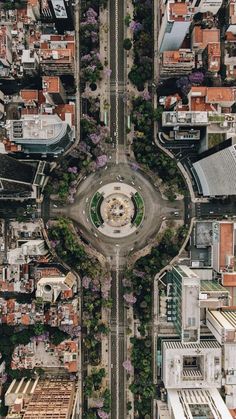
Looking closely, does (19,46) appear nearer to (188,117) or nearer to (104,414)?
(188,117)

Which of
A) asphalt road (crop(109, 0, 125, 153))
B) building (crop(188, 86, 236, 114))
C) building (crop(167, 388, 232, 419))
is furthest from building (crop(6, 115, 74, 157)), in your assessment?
building (crop(167, 388, 232, 419))

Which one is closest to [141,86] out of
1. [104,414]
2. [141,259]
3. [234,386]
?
[141,259]

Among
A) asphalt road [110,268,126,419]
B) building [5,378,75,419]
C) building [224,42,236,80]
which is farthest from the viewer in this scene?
asphalt road [110,268,126,419]

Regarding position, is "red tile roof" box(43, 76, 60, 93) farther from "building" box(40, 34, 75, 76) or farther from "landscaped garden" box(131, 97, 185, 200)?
"landscaped garden" box(131, 97, 185, 200)

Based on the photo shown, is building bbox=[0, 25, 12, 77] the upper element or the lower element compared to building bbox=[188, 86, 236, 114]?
upper

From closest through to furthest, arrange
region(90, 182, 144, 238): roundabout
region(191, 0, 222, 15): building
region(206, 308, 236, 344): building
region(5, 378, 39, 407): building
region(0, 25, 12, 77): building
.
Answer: region(206, 308, 236, 344): building < region(191, 0, 222, 15): building < region(0, 25, 12, 77): building < region(5, 378, 39, 407): building < region(90, 182, 144, 238): roundabout

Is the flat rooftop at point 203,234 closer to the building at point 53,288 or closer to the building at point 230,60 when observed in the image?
the building at point 53,288

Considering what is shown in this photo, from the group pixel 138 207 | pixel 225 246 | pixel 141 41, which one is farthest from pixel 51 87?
pixel 225 246
